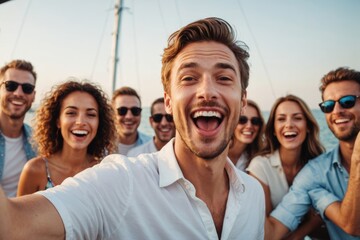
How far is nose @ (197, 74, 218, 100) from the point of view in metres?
1.67

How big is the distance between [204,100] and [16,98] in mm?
3644

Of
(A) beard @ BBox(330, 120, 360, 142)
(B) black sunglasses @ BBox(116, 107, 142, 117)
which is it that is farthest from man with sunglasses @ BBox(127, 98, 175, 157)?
(A) beard @ BBox(330, 120, 360, 142)

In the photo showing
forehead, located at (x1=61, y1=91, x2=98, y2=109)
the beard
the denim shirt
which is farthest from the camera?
the denim shirt

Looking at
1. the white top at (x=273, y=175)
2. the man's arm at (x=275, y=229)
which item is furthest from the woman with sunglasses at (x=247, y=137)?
the man's arm at (x=275, y=229)

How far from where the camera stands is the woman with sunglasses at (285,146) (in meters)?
3.26

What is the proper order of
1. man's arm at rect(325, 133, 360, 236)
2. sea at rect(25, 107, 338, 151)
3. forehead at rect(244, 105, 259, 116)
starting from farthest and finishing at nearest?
sea at rect(25, 107, 338, 151), forehead at rect(244, 105, 259, 116), man's arm at rect(325, 133, 360, 236)

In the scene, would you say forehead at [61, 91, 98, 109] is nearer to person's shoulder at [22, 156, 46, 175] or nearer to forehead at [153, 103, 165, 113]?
person's shoulder at [22, 156, 46, 175]

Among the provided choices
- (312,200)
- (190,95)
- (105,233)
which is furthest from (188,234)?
(312,200)

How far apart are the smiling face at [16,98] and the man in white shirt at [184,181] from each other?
3108mm

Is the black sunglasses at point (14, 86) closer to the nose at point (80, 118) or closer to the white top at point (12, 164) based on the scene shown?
the white top at point (12, 164)

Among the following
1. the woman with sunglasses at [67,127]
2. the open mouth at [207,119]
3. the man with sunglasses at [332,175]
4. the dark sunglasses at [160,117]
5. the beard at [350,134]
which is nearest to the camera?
the open mouth at [207,119]

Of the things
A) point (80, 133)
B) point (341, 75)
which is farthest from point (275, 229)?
point (80, 133)

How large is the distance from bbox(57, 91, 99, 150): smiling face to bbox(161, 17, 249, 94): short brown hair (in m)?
1.58

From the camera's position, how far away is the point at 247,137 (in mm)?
4238
